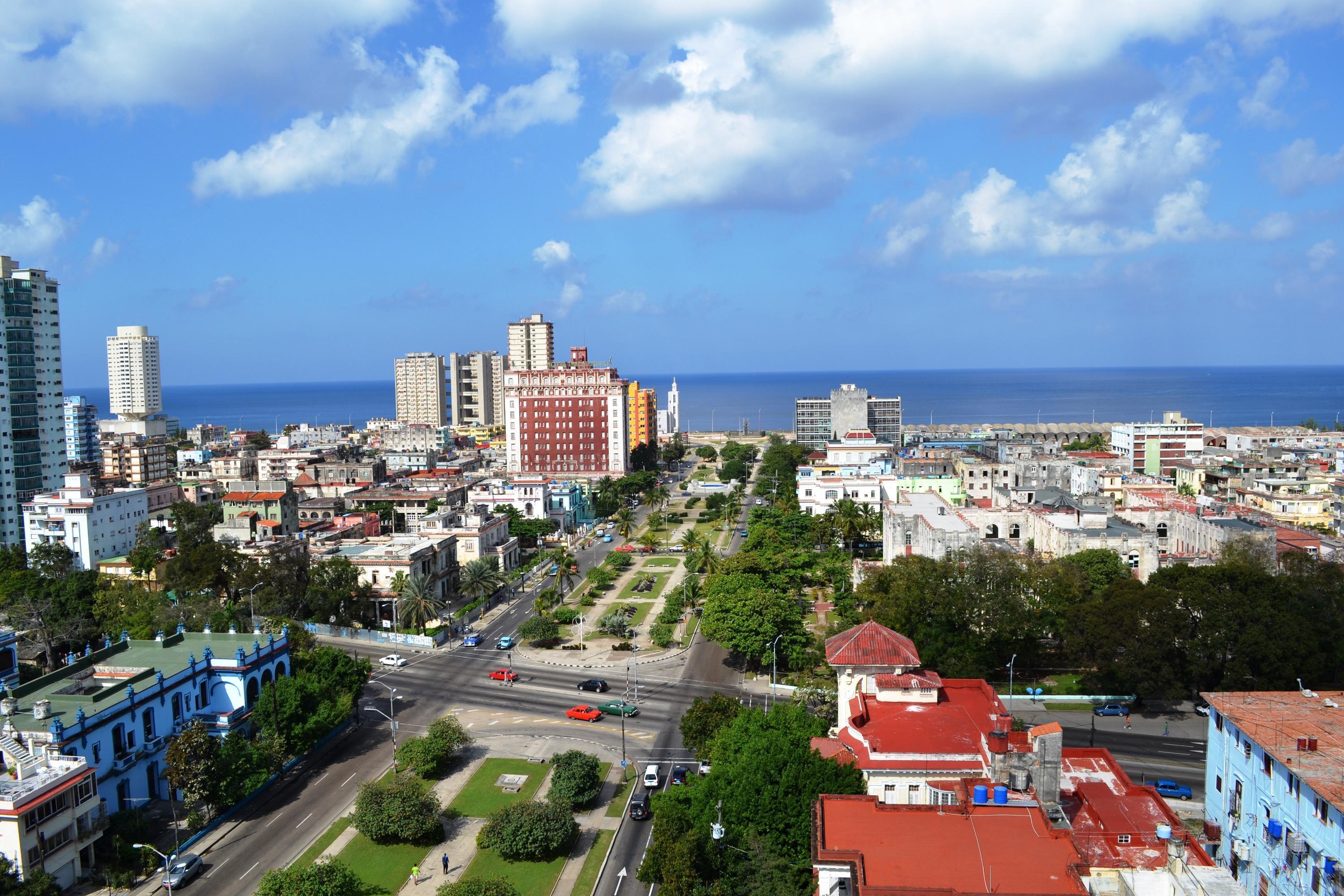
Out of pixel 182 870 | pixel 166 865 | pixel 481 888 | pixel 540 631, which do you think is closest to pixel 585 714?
pixel 540 631

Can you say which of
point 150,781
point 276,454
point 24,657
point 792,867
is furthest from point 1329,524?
point 276,454

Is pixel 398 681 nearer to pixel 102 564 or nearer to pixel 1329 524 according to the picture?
pixel 102 564

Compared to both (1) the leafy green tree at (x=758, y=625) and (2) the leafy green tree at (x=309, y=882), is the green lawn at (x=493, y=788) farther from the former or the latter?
(1) the leafy green tree at (x=758, y=625)

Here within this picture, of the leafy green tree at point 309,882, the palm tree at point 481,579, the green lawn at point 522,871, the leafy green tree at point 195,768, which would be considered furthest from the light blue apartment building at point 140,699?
the palm tree at point 481,579

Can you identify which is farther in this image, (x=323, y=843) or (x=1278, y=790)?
(x=323, y=843)

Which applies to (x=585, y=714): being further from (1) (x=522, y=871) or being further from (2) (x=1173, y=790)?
(2) (x=1173, y=790)

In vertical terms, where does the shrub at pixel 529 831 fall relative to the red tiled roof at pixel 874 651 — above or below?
below

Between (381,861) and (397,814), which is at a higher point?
(397,814)
